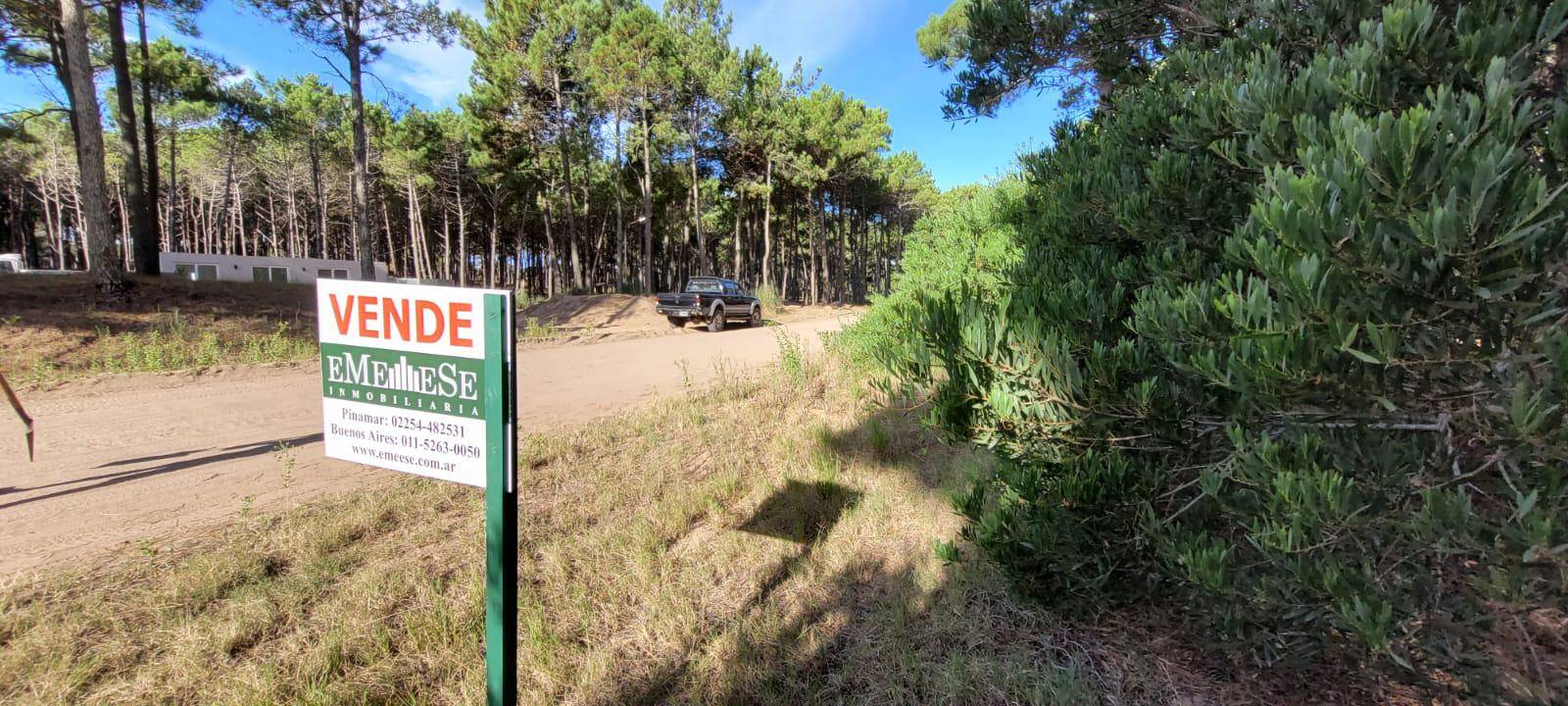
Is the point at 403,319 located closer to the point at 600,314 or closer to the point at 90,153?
the point at 90,153

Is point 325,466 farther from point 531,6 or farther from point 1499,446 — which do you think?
point 531,6

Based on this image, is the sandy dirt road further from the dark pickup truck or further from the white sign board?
the dark pickup truck

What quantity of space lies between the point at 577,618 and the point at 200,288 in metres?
15.5

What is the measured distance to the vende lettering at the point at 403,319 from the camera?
6.21 ft

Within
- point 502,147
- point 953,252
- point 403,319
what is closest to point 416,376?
point 403,319

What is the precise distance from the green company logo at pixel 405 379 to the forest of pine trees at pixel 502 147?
13.7 m

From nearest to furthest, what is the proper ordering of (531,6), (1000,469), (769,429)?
1. (1000,469)
2. (769,429)
3. (531,6)

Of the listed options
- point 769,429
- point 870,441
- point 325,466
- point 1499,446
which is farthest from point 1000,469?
point 325,466

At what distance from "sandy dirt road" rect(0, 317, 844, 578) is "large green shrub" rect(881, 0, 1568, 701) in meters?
4.61

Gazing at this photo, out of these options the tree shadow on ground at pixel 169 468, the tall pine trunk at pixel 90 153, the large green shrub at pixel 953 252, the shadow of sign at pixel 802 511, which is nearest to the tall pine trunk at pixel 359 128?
the tall pine trunk at pixel 90 153

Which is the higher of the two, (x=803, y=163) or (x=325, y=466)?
(x=803, y=163)

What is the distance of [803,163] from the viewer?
27781 mm

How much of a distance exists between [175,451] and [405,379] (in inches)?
198

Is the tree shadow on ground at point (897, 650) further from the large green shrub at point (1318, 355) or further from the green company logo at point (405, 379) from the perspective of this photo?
the green company logo at point (405, 379)
